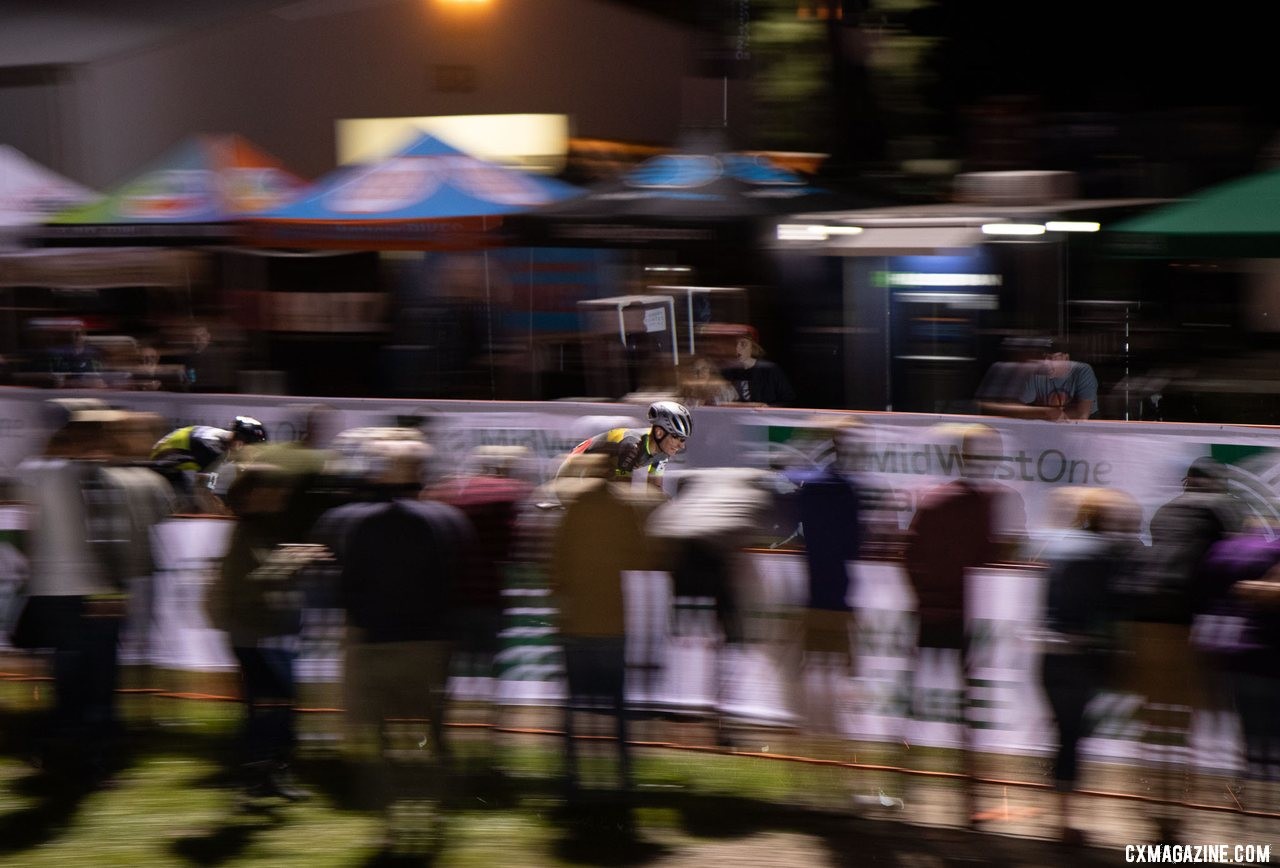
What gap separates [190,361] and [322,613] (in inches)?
287

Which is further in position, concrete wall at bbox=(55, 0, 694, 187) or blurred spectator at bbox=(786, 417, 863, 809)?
concrete wall at bbox=(55, 0, 694, 187)

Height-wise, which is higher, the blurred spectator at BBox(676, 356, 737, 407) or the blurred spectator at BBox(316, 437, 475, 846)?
the blurred spectator at BBox(676, 356, 737, 407)

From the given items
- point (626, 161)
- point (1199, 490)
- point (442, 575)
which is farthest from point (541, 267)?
point (1199, 490)

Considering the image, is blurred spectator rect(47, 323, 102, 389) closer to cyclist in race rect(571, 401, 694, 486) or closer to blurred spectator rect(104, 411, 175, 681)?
blurred spectator rect(104, 411, 175, 681)

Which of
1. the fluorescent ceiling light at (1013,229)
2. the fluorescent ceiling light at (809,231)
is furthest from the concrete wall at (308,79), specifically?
the fluorescent ceiling light at (1013,229)

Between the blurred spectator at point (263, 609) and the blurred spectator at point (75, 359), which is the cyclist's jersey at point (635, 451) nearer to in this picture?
the blurred spectator at point (263, 609)

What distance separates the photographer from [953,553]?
705 centimetres

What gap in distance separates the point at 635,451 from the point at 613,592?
1.28 m

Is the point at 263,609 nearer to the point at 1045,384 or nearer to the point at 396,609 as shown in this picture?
the point at 396,609

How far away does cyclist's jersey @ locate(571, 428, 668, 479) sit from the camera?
821cm

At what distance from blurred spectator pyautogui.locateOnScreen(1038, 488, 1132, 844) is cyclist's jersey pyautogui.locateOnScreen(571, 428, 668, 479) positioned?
2421 mm

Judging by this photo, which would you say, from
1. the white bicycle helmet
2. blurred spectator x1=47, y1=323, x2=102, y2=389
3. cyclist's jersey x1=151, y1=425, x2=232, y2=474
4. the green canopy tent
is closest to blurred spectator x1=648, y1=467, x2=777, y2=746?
the white bicycle helmet

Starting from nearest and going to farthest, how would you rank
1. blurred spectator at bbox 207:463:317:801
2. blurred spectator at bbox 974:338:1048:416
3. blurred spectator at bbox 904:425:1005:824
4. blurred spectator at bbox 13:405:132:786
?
blurred spectator at bbox 904:425:1005:824
blurred spectator at bbox 207:463:317:801
blurred spectator at bbox 13:405:132:786
blurred spectator at bbox 974:338:1048:416

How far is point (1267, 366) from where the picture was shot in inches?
481
